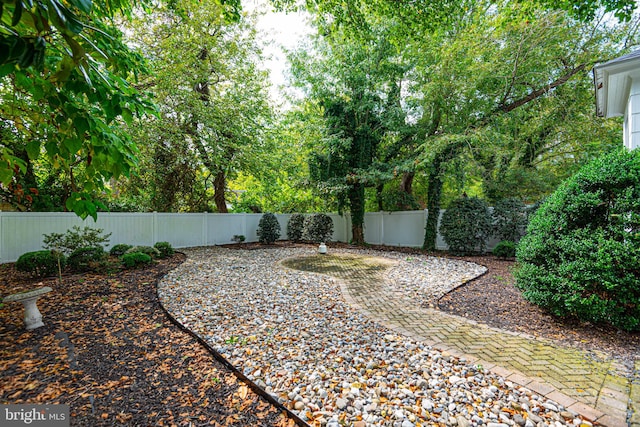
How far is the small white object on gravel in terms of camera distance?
6.15 ft

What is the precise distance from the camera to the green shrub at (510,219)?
8.09 meters

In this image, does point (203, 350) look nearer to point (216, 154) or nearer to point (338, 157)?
point (216, 154)

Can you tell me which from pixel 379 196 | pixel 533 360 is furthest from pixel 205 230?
pixel 533 360

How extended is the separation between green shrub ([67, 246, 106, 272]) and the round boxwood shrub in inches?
291

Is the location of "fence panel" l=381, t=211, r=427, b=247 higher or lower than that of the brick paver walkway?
higher

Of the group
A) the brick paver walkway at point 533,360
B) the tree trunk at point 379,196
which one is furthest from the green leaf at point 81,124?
the tree trunk at point 379,196

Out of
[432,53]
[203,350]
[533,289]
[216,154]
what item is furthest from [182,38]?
[533,289]

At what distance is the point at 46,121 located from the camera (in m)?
1.92

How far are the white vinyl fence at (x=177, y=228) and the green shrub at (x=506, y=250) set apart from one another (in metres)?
1.91

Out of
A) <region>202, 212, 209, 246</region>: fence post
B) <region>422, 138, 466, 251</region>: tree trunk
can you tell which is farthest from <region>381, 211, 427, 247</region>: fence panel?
<region>202, 212, 209, 246</region>: fence post

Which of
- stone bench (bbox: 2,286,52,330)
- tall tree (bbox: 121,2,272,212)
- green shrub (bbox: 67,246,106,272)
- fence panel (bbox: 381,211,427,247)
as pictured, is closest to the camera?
stone bench (bbox: 2,286,52,330)

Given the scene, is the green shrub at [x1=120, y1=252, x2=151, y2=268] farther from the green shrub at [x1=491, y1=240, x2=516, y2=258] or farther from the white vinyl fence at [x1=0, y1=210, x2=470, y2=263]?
the green shrub at [x1=491, y1=240, x2=516, y2=258]

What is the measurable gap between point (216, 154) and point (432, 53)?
23.7ft

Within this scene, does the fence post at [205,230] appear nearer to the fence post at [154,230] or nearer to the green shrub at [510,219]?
the fence post at [154,230]
